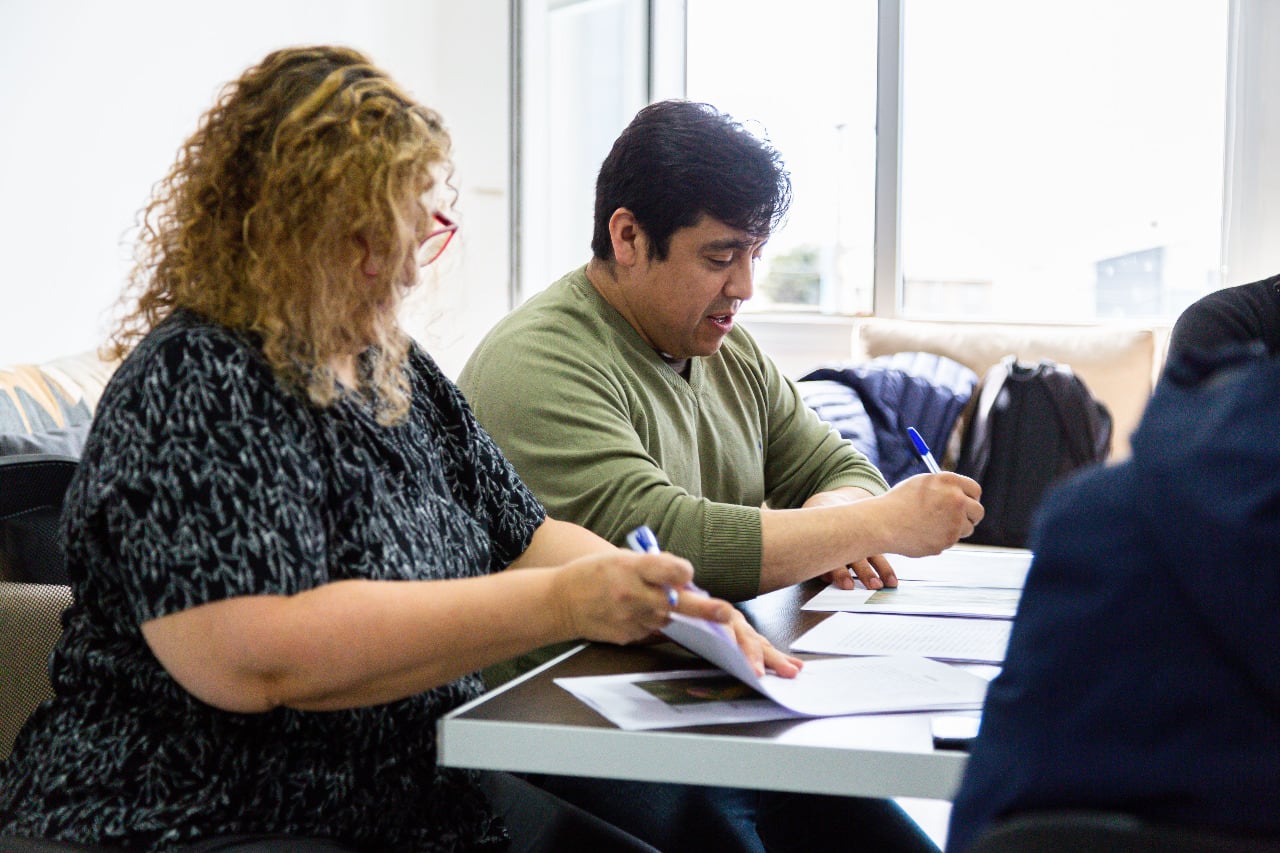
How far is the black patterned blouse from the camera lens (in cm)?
97

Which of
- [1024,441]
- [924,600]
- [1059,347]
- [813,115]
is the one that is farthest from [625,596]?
[813,115]

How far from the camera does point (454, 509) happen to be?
1.28m

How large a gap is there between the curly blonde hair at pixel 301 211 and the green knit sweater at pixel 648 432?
41cm

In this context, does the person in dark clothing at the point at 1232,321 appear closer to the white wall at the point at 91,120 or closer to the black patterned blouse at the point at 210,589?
the white wall at the point at 91,120

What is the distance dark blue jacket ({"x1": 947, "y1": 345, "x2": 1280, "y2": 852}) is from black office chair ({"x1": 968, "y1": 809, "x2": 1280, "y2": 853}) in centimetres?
1

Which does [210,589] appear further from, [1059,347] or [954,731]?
[1059,347]

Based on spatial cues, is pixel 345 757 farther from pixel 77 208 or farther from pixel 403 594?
pixel 77 208

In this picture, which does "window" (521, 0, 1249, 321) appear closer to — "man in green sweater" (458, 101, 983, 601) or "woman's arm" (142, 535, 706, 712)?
"man in green sweater" (458, 101, 983, 601)

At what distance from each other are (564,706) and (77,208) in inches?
86.8

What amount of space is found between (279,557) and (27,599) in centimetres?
67

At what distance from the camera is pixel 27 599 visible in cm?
148

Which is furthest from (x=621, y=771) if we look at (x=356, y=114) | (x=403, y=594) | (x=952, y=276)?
(x=952, y=276)

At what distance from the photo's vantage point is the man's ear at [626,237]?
1.77 metres

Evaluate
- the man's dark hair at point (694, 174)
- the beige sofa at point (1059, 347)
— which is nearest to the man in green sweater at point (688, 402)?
the man's dark hair at point (694, 174)
